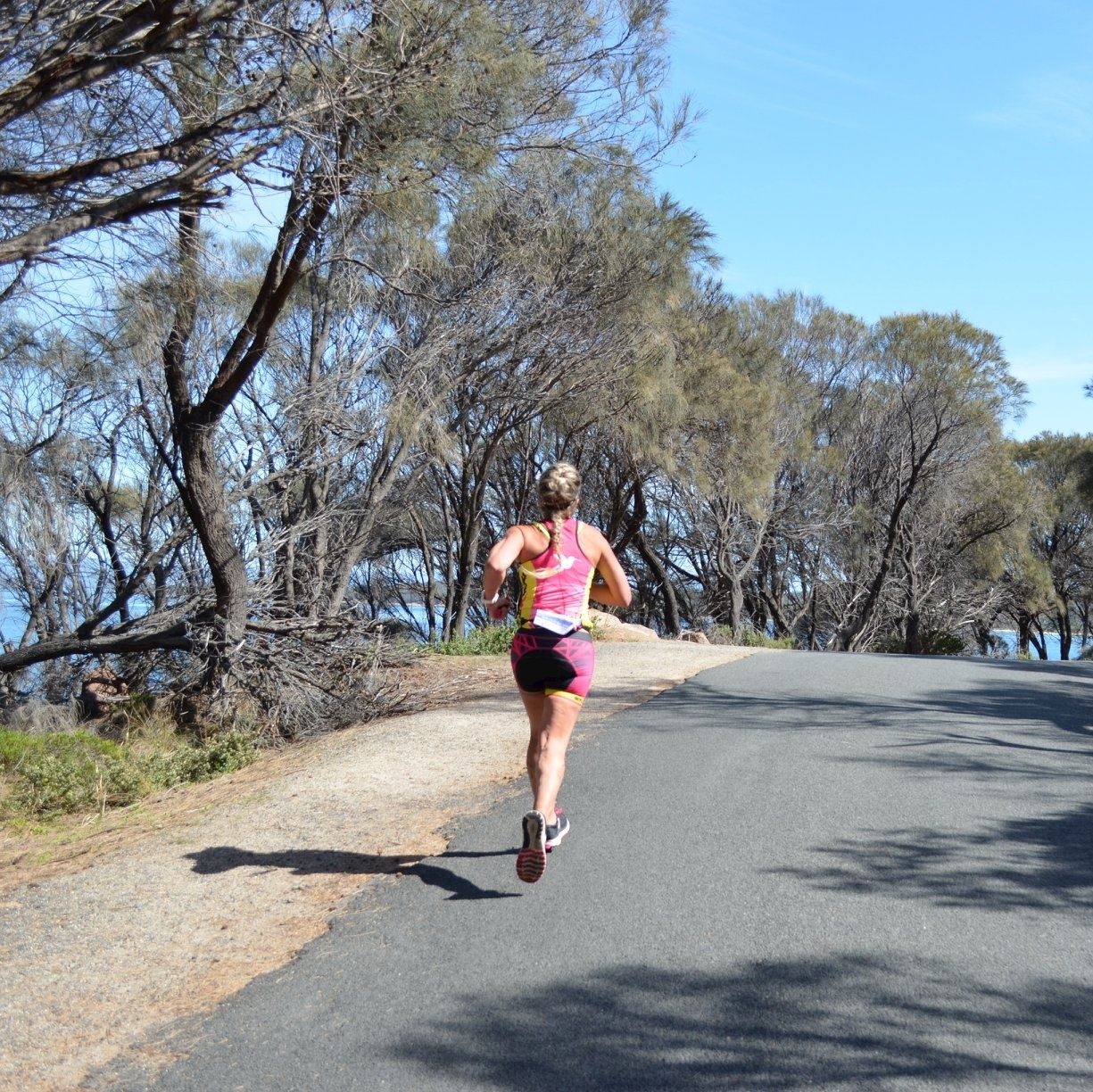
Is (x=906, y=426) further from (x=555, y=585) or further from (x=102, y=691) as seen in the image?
(x=555, y=585)

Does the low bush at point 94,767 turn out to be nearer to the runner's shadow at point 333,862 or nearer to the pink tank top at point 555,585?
the runner's shadow at point 333,862

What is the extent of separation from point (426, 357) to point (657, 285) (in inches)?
203

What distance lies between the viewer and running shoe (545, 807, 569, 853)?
514 cm

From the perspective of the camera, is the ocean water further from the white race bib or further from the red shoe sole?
the red shoe sole

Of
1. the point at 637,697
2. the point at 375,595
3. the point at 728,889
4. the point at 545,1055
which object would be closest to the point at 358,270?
the point at 637,697

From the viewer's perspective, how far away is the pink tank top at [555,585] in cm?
511

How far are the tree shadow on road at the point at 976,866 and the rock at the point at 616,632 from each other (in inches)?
472

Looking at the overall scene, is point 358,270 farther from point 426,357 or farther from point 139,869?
point 139,869

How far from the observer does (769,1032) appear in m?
3.44

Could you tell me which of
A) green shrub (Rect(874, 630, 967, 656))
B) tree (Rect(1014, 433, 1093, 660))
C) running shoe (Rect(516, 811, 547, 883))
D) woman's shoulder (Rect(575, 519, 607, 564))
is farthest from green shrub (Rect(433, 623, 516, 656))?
tree (Rect(1014, 433, 1093, 660))

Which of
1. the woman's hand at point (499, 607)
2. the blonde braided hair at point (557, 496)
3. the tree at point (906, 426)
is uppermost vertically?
the tree at point (906, 426)

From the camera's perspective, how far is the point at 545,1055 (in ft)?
11.0

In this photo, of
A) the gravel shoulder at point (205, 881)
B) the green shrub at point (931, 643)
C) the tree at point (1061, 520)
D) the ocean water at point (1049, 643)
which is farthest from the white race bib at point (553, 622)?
the ocean water at point (1049, 643)

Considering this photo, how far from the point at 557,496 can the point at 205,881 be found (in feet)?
8.03
